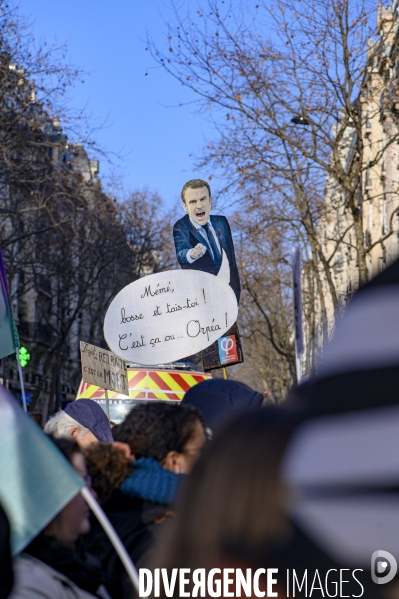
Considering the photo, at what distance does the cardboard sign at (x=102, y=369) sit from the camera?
8.00 metres

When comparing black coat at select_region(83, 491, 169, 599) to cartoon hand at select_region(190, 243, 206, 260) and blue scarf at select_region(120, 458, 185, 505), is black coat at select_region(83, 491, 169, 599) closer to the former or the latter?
blue scarf at select_region(120, 458, 185, 505)

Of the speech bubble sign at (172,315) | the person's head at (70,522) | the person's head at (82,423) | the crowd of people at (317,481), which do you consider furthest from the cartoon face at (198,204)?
the crowd of people at (317,481)

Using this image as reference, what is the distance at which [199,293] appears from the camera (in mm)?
7172

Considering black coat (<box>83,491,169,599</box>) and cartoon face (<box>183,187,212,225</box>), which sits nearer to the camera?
black coat (<box>83,491,169,599</box>)

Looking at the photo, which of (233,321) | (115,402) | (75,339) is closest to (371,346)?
(233,321)

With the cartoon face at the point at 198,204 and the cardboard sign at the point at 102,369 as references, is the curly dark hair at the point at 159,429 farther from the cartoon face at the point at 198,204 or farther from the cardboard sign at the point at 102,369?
the cardboard sign at the point at 102,369

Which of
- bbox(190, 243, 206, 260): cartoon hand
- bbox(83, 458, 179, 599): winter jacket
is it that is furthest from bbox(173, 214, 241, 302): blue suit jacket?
bbox(83, 458, 179, 599): winter jacket

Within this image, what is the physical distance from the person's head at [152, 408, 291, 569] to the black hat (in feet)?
13.3

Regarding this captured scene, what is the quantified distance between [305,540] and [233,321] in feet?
20.7

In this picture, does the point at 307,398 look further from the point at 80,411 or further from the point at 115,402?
the point at 115,402

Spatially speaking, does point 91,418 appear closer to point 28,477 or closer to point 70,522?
point 70,522

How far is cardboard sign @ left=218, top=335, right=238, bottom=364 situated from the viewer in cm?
759

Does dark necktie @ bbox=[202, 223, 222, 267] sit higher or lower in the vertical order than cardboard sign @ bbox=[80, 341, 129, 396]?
higher

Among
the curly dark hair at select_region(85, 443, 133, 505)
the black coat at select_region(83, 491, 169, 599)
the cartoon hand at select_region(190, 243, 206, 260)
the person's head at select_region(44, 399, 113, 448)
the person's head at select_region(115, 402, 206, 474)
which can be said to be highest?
the cartoon hand at select_region(190, 243, 206, 260)
